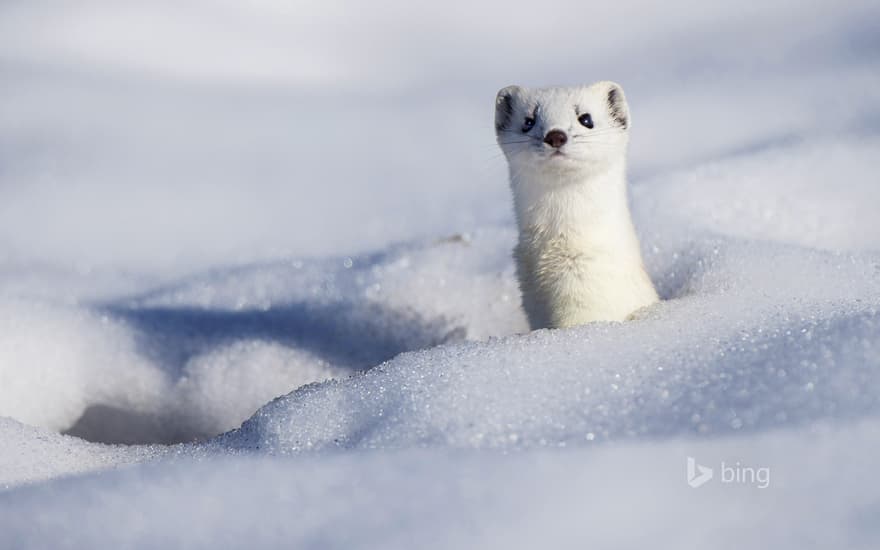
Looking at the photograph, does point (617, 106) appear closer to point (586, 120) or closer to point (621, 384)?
point (586, 120)

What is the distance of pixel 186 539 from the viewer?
164 centimetres

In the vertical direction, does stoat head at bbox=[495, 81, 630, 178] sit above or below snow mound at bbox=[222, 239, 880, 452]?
above

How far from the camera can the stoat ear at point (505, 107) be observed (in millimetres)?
2812

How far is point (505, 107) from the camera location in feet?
9.32

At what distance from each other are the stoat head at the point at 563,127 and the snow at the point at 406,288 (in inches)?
15.6

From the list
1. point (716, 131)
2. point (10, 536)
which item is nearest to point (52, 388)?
point (10, 536)

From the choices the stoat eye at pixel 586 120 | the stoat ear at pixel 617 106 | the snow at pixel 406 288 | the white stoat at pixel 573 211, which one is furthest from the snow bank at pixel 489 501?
the stoat ear at pixel 617 106

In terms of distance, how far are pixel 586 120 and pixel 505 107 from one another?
0.25 metres

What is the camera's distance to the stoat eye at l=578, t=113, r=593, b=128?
2.67 meters

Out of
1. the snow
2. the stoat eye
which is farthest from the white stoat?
the snow

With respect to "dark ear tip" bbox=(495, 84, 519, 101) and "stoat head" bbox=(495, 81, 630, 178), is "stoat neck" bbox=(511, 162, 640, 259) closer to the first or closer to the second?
"stoat head" bbox=(495, 81, 630, 178)

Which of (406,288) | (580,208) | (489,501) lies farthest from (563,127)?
(489,501)

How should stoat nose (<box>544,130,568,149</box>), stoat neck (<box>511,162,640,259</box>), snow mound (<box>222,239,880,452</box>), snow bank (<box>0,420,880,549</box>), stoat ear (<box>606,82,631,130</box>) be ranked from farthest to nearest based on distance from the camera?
stoat ear (<box>606,82,631,130</box>), stoat neck (<box>511,162,640,259</box>), stoat nose (<box>544,130,568,149</box>), snow mound (<box>222,239,880,452</box>), snow bank (<box>0,420,880,549</box>)

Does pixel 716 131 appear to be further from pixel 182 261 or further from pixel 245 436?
pixel 245 436
